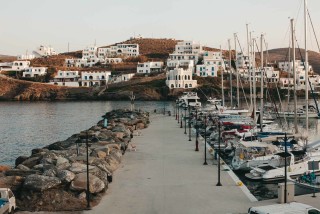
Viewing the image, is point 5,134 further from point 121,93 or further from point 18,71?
point 18,71

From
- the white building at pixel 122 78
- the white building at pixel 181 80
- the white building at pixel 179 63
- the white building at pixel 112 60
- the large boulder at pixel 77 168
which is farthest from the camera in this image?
the white building at pixel 112 60

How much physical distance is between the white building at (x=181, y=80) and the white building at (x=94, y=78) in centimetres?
2692

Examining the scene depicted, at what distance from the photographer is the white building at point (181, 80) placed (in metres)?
136

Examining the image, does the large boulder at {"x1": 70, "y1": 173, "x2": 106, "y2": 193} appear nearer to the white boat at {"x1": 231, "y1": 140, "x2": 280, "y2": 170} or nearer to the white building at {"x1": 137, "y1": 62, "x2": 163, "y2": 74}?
the white boat at {"x1": 231, "y1": 140, "x2": 280, "y2": 170}

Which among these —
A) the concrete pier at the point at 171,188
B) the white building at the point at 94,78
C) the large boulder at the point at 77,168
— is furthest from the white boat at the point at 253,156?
the white building at the point at 94,78

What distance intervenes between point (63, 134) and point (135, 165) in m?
31.9

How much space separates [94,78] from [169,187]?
435 ft

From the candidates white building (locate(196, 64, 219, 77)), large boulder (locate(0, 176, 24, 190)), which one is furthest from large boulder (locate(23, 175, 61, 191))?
white building (locate(196, 64, 219, 77))

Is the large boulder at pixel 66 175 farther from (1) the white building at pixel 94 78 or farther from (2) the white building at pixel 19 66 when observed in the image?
(2) the white building at pixel 19 66

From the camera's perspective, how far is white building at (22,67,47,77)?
535 ft

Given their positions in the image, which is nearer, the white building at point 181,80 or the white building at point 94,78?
the white building at point 181,80

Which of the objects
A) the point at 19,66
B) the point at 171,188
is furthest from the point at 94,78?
the point at 171,188

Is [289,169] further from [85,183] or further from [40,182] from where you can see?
[40,182]

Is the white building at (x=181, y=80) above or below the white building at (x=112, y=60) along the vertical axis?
below
